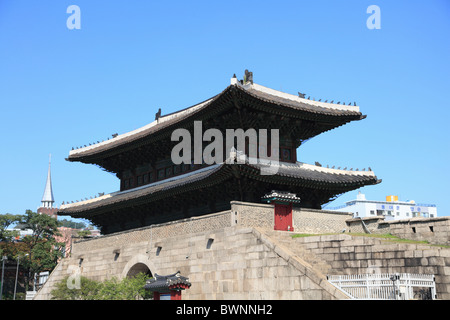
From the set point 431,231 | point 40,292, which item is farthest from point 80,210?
point 431,231

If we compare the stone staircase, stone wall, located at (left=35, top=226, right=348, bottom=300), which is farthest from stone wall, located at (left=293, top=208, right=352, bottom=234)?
stone wall, located at (left=35, top=226, right=348, bottom=300)

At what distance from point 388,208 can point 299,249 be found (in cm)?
9011

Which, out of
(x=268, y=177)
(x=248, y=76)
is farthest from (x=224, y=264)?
(x=248, y=76)

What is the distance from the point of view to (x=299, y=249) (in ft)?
77.3

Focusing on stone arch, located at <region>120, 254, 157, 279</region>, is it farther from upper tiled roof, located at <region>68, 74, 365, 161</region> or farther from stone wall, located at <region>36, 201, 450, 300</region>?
upper tiled roof, located at <region>68, 74, 365, 161</region>

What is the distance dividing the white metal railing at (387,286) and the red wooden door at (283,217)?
7.88 meters

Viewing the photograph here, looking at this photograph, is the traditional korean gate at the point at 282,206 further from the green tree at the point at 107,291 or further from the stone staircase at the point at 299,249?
the green tree at the point at 107,291

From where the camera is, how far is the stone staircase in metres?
22.3

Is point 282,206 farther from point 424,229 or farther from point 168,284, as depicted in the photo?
point 168,284

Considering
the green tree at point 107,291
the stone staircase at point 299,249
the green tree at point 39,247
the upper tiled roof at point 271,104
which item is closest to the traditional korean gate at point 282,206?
the stone staircase at point 299,249

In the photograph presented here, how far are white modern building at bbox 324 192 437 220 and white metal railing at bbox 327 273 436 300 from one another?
87.2 metres

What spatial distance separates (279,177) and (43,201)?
14148 cm

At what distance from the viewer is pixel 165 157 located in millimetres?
35469
